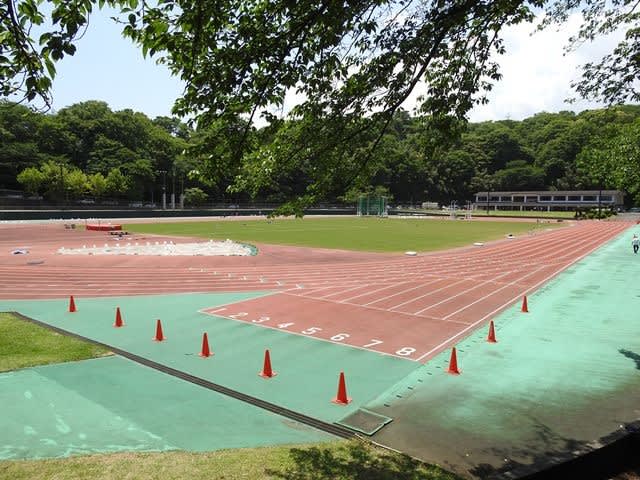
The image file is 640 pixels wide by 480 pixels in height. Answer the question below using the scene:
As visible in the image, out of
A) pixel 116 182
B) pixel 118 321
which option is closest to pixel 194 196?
pixel 116 182

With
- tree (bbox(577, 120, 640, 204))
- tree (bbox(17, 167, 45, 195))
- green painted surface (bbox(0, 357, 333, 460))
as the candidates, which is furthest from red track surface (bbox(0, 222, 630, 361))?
tree (bbox(17, 167, 45, 195))

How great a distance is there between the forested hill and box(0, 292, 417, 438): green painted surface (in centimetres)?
391

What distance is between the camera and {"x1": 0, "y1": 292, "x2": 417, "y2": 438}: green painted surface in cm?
927

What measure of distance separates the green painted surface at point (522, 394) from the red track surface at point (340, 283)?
1428 mm

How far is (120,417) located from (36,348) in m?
5.17

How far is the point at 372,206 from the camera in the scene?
107m

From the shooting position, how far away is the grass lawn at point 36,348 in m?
10.7

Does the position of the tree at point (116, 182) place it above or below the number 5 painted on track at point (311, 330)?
above

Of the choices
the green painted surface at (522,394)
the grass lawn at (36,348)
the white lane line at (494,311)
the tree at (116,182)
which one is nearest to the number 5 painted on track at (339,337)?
the white lane line at (494,311)

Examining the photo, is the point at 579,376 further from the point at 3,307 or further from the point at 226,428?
the point at 3,307

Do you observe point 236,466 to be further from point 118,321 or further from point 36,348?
point 118,321

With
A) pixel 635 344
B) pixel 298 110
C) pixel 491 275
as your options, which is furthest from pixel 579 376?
pixel 491 275

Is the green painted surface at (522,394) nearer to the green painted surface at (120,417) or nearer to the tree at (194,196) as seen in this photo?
the green painted surface at (120,417)

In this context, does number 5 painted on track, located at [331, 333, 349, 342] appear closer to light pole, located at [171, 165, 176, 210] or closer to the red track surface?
the red track surface
